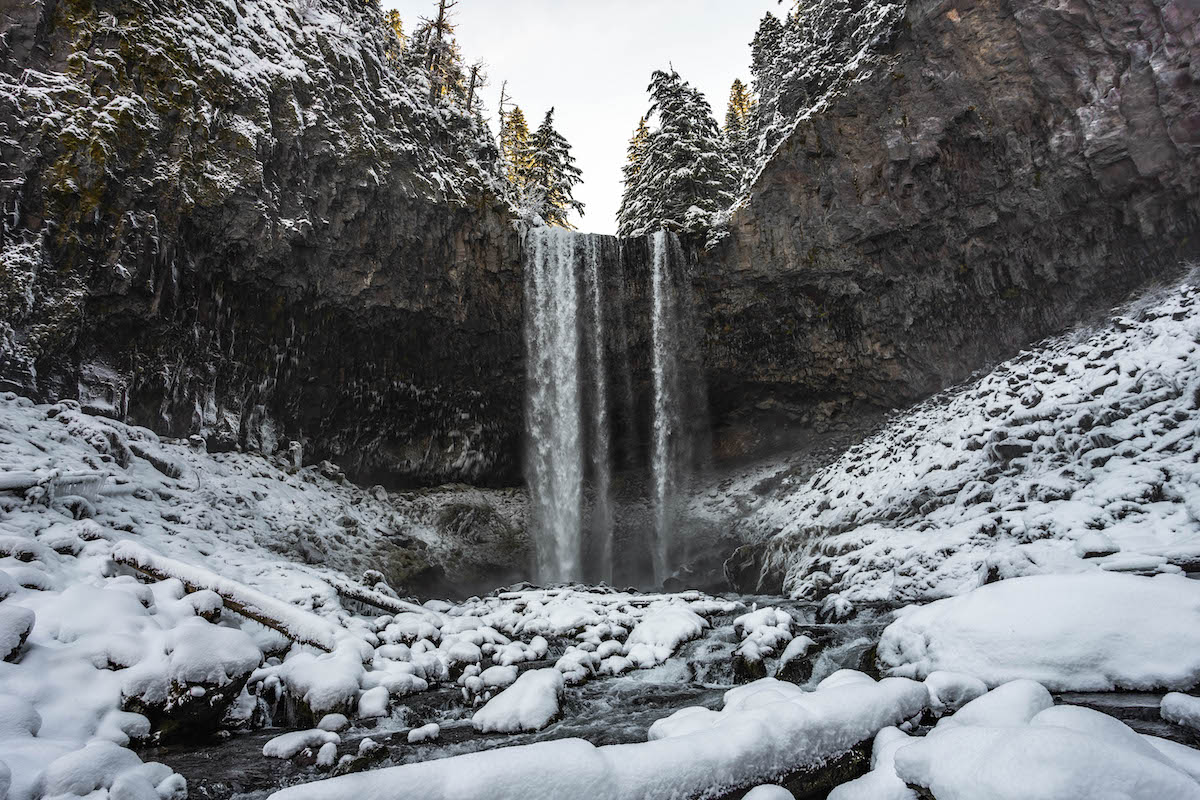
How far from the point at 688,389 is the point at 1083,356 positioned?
11.3m

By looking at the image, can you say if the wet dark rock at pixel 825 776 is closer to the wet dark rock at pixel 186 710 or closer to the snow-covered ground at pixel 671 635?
the snow-covered ground at pixel 671 635

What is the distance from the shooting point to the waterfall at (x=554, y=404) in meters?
19.0

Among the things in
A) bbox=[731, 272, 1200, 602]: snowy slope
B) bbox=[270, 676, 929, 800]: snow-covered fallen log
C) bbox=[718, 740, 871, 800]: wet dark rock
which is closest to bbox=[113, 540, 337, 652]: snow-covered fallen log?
bbox=[270, 676, 929, 800]: snow-covered fallen log

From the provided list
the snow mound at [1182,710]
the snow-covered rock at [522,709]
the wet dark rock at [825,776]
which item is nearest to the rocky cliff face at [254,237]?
the snow-covered rock at [522,709]

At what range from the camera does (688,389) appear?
69.1ft

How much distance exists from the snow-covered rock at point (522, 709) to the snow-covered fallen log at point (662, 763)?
8.17 feet

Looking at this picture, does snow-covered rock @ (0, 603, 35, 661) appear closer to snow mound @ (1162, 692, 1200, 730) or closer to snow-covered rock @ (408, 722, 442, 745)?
snow-covered rock @ (408, 722, 442, 745)

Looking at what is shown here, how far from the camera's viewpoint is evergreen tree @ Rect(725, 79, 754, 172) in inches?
1048

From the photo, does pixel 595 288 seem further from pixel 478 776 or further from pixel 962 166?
pixel 478 776

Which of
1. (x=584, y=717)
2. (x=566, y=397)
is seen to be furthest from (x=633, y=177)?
(x=584, y=717)

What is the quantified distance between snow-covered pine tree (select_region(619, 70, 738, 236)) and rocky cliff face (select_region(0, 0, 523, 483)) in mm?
6725

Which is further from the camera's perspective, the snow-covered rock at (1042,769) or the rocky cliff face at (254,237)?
the rocky cliff face at (254,237)

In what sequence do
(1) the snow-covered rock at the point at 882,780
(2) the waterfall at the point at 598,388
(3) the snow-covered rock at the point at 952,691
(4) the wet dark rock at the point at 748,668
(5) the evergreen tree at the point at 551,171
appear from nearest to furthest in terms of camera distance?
(1) the snow-covered rock at the point at 882,780 → (3) the snow-covered rock at the point at 952,691 → (4) the wet dark rock at the point at 748,668 → (2) the waterfall at the point at 598,388 → (5) the evergreen tree at the point at 551,171

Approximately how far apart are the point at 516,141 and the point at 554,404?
61.6ft
